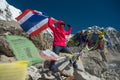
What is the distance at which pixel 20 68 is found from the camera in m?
5.62

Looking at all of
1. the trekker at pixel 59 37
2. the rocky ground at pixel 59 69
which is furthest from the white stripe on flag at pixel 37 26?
the rocky ground at pixel 59 69

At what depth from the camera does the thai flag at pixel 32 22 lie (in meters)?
9.35

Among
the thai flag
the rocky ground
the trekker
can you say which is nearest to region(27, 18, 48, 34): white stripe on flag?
the thai flag

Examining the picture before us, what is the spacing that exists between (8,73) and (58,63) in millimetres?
4188

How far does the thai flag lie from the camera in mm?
9352

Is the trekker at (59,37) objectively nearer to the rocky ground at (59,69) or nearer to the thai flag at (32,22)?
the thai flag at (32,22)

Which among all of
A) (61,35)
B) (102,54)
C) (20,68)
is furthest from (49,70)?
(102,54)

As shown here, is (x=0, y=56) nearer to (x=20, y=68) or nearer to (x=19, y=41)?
(x=19, y=41)

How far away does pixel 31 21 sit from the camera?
9.45 m

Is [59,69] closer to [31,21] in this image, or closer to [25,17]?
[31,21]

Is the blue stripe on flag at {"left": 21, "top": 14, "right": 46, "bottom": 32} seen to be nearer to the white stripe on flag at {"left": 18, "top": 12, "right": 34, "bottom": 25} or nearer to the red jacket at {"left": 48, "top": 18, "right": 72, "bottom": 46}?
the white stripe on flag at {"left": 18, "top": 12, "right": 34, "bottom": 25}

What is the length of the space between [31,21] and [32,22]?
40 mm

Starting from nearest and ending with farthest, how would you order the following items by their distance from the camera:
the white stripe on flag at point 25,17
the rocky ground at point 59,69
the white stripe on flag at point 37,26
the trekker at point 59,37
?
the rocky ground at point 59,69, the white stripe on flag at point 37,26, the white stripe on flag at point 25,17, the trekker at point 59,37

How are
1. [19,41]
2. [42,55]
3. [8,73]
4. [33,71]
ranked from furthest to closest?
1. [33,71]
2. [42,55]
3. [19,41]
4. [8,73]
